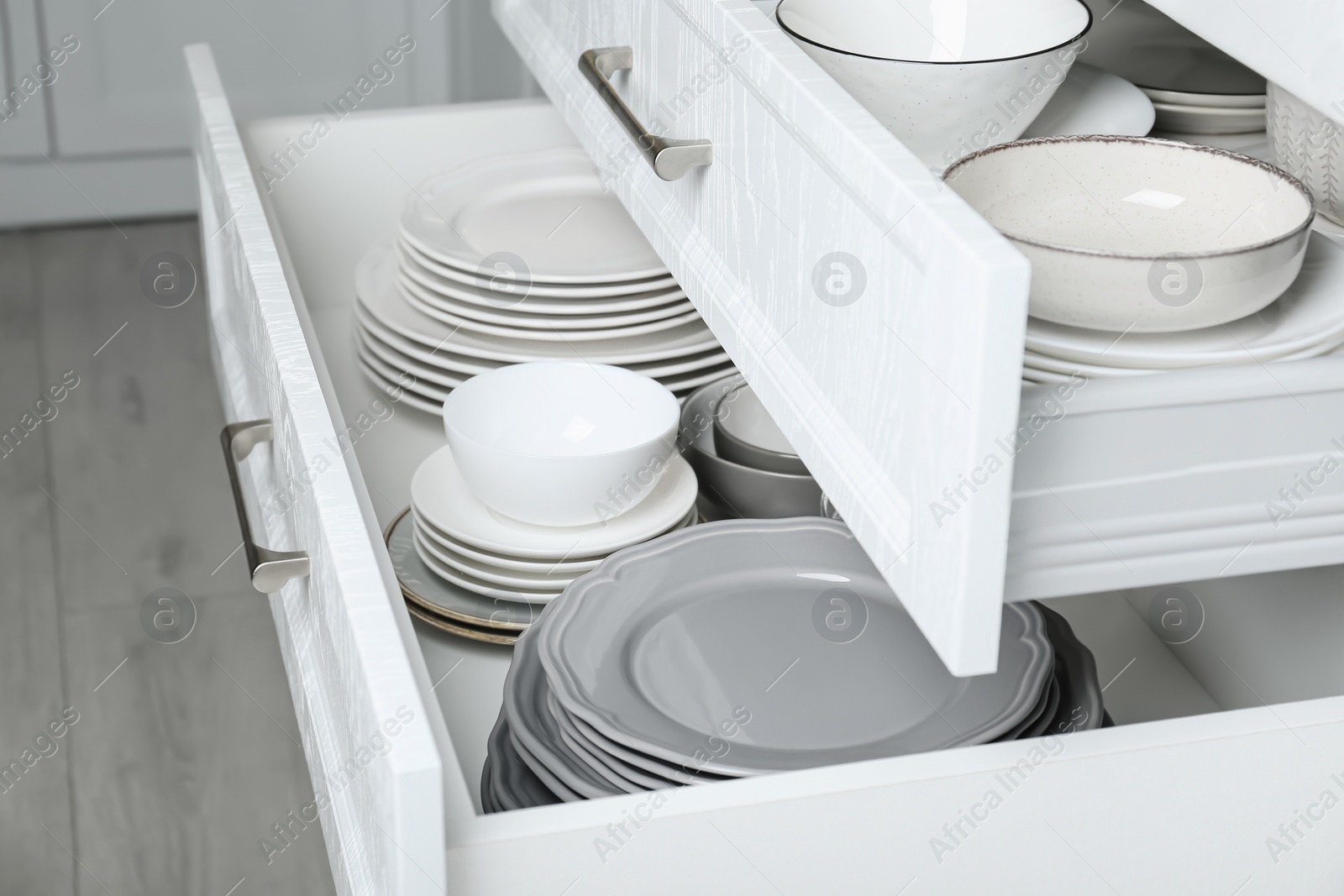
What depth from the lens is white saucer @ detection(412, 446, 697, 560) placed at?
91 cm

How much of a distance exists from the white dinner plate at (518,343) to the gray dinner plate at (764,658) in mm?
270

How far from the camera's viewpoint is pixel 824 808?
1.96 feet

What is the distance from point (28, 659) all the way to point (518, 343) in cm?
62

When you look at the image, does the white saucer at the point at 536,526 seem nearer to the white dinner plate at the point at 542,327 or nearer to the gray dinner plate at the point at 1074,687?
the white dinner plate at the point at 542,327

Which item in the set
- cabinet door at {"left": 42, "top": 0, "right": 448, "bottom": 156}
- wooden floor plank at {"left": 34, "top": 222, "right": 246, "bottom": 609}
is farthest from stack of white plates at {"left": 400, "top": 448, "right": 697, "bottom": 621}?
cabinet door at {"left": 42, "top": 0, "right": 448, "bottom": 156}

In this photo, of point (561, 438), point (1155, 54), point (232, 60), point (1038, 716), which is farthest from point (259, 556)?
point (232, 60)

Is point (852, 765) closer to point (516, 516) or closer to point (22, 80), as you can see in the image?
point (516, 516)

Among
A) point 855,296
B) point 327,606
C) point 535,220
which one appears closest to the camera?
point 855,296

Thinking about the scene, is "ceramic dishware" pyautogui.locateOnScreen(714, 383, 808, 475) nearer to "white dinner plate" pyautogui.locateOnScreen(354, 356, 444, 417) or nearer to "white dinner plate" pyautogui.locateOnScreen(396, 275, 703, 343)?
"white dinner plate" pyautogui.locateOnScreen(396, 275, 703, 343)

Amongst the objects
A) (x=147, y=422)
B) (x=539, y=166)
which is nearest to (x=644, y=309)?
(x=539, y=166)

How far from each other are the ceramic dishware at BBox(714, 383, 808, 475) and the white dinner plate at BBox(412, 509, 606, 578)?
5.1 inches

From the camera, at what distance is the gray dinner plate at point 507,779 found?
2.37ft

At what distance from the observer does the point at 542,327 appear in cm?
111

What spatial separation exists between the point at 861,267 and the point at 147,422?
4.82 feet
